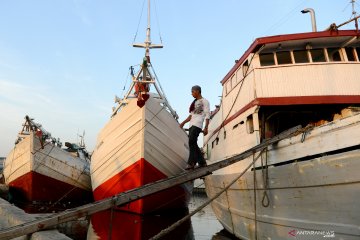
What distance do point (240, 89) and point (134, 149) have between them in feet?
16.8

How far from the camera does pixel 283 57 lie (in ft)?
28.0

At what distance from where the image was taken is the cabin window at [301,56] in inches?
333

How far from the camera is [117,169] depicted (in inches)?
496

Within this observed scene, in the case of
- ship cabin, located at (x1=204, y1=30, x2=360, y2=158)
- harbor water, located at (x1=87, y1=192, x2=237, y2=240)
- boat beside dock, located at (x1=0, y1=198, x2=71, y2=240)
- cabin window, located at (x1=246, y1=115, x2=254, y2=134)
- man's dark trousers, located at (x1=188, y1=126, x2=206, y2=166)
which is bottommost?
harbor water, located at (x1=87, y1=192, x2=237, y2=240)

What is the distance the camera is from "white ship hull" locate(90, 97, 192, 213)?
38.6ft

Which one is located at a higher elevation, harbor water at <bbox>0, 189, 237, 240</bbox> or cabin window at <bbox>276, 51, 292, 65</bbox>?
cabin window at <bbox>276, 51, 292, 65</bbox>

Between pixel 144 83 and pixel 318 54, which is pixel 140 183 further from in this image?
pixel 318 54

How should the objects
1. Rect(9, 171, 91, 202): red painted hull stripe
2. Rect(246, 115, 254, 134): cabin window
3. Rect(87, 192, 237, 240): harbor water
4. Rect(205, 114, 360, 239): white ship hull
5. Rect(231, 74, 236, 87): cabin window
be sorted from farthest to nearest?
Rect(9, 171, 91, 202): red painted hull stripe → Rect(231, 74, 236, 87): cabin window → Rect(87, 192, 237, 240): harbor water → Rect(246, 115, 254, 134): cabin window → Rect(205, 114, 360, 239): white ship hull

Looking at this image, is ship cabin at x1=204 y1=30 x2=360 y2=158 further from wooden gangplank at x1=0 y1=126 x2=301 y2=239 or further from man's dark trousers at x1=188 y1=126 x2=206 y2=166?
wooden gangplank at x1=0 y1=126 x2=301 y2=239

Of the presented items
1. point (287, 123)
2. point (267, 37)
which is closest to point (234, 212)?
point (287, 123)

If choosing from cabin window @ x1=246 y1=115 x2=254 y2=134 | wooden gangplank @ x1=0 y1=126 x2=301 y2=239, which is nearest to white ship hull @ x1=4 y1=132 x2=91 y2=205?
cabin window @ x1=246 y1=115 x2=254 y2=134

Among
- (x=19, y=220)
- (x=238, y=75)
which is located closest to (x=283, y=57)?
(x=238, y=75)

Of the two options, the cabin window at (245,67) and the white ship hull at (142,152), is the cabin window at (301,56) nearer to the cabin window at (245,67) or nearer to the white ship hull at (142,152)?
the cabin window at (245,67)

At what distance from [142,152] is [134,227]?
2757mm
